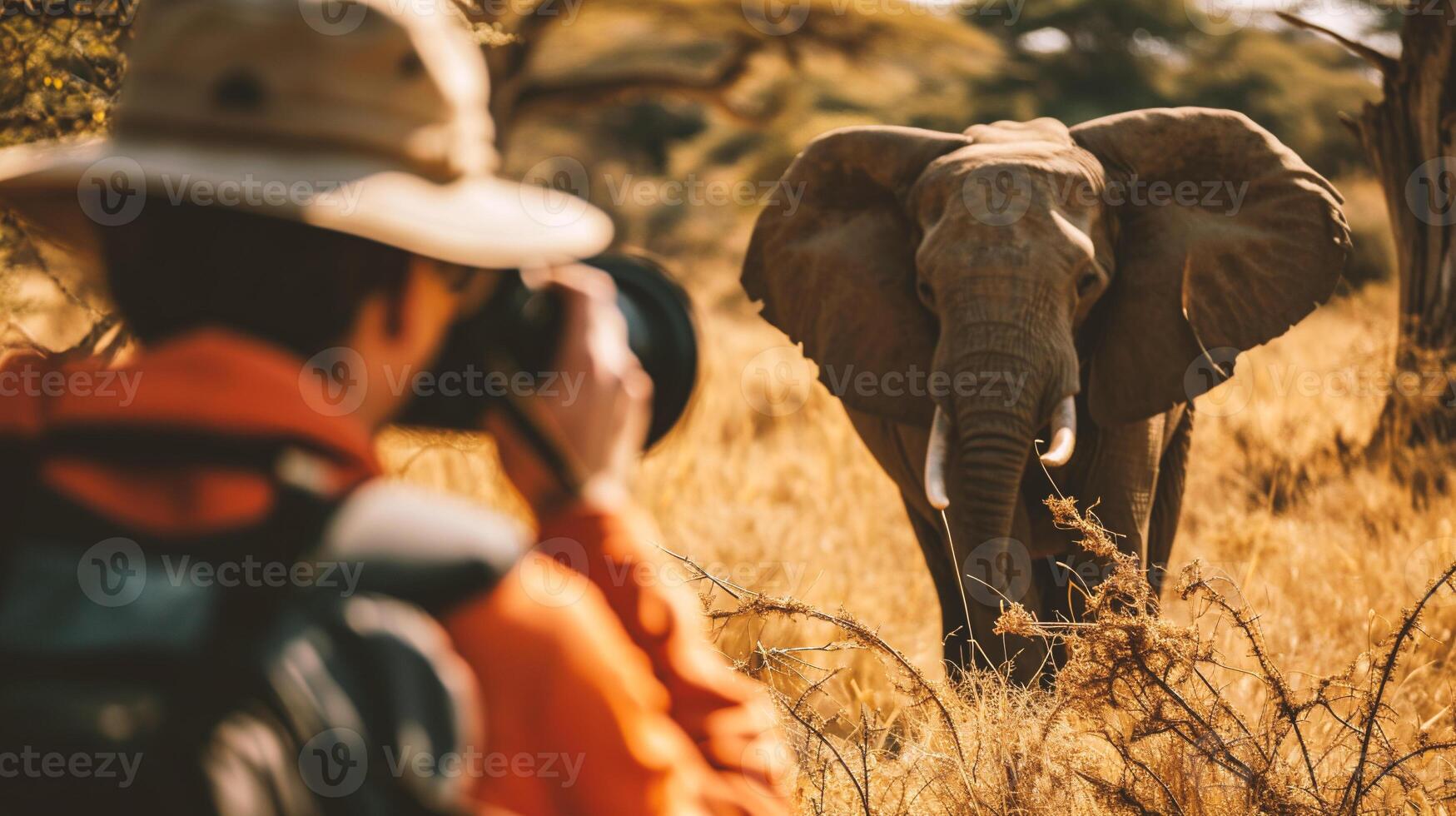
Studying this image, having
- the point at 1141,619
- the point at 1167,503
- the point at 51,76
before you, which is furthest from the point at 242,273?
the point at 1167,503

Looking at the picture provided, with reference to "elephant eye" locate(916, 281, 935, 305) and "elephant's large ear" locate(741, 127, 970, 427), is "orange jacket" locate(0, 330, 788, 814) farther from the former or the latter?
"elephant's large ear" locate(741, 127, 970, 427)

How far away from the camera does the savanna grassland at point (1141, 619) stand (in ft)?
10.3

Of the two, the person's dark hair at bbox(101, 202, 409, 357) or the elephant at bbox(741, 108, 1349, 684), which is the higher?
the person's dark hair at bbox(101, 202, 409, 357)

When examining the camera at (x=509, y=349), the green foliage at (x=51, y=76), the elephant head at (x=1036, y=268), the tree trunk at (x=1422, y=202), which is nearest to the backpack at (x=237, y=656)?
the camera at (x=509, y=349)

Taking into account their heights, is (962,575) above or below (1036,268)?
below

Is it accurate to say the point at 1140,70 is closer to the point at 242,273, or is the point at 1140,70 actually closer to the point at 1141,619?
the point at 1141,619

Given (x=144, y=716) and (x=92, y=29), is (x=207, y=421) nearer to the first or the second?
(x=144, y=716)

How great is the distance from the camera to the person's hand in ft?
4.49

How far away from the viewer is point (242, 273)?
3.96 feet

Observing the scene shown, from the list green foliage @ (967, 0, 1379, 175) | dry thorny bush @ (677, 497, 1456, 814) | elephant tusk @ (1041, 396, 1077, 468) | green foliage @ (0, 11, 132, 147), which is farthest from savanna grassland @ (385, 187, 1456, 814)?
green foliage @ (967, 0, 1379, 175)

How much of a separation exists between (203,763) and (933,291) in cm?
394

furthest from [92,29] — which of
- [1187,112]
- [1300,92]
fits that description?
[1300,92]

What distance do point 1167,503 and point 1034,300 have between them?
1596mm

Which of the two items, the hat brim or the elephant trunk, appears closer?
the hat brim
